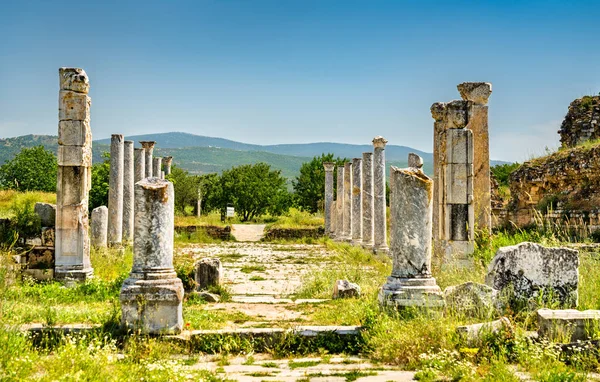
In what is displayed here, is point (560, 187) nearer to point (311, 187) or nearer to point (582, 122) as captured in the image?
point (582, 122)

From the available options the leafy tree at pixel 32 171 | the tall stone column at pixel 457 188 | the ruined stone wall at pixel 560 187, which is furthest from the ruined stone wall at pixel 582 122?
the leafy tree at pixel 32 171

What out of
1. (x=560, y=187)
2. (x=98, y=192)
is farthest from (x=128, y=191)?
(x=560, y=187)

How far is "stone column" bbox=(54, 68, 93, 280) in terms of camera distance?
1402cm

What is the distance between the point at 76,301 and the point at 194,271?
8.40 feet

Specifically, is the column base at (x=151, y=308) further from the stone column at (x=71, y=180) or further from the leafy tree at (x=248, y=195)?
the leafy tree at (x=248, y=195)

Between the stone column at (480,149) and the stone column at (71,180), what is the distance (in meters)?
8.63

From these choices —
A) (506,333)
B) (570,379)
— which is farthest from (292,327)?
(570,379)

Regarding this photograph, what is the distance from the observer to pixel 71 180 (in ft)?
46.2

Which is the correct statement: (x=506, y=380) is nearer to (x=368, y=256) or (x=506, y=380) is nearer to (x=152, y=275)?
(x=152, y=275)

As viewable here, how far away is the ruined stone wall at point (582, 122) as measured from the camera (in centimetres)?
2597

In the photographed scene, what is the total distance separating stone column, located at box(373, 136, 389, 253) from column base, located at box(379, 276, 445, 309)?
14.9 metres

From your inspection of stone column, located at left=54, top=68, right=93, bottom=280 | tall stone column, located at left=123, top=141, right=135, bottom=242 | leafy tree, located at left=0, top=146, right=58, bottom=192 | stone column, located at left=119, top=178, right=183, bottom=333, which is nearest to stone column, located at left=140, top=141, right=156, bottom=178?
tall stone column, located at left=123, top=141, right=135, bottom=242

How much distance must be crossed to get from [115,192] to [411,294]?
50.6 feet

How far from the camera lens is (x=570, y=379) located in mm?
6273
